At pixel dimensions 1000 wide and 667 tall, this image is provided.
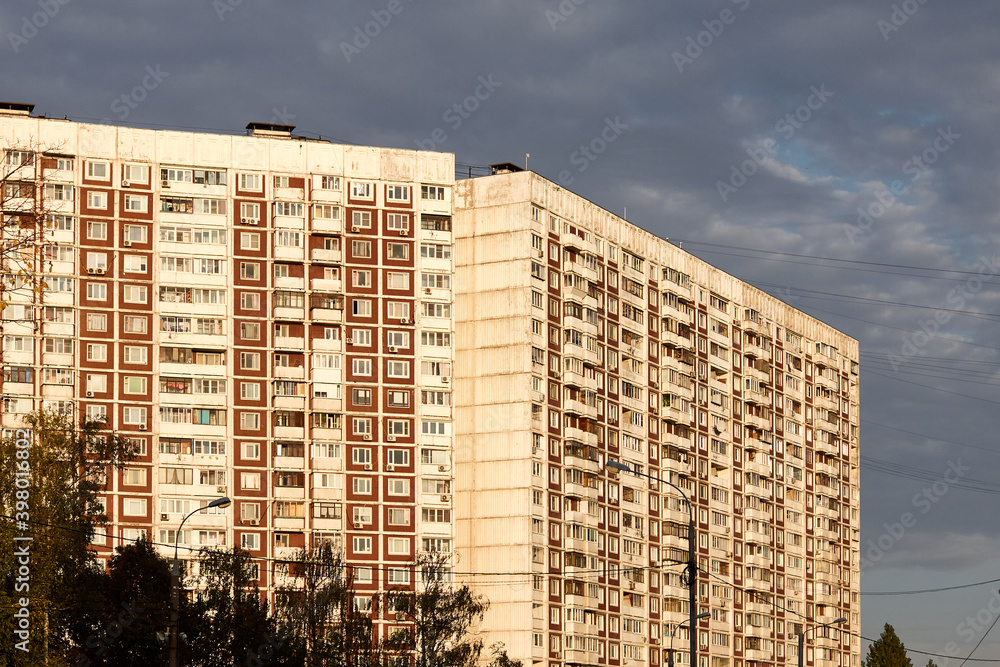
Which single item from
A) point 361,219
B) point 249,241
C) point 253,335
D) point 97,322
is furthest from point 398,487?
point 97,322

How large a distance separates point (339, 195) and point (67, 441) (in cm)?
5341

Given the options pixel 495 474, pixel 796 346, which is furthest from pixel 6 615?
pixel 796 346

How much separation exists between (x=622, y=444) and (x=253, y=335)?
3401 centimetres

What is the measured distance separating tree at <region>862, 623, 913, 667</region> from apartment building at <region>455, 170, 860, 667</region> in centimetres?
674

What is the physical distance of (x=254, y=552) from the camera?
114625 mm

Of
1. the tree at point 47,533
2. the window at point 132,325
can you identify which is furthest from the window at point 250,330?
the tree at point 47,533

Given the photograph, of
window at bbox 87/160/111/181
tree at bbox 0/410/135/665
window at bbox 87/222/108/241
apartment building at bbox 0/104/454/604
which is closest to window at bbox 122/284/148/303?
apartment building at bbox 0/104/454/604

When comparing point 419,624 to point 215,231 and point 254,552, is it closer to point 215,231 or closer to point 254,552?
point 254,552

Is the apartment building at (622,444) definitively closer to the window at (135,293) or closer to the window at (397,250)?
the window at (397,250)

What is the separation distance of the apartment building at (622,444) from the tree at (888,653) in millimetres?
6740

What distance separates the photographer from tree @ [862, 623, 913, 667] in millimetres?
167875

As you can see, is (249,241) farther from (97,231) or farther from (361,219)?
(97,231)

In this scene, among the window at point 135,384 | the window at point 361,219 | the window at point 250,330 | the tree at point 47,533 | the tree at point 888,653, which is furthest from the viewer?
the tree at point 888,653

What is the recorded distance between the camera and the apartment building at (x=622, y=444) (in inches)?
4764
